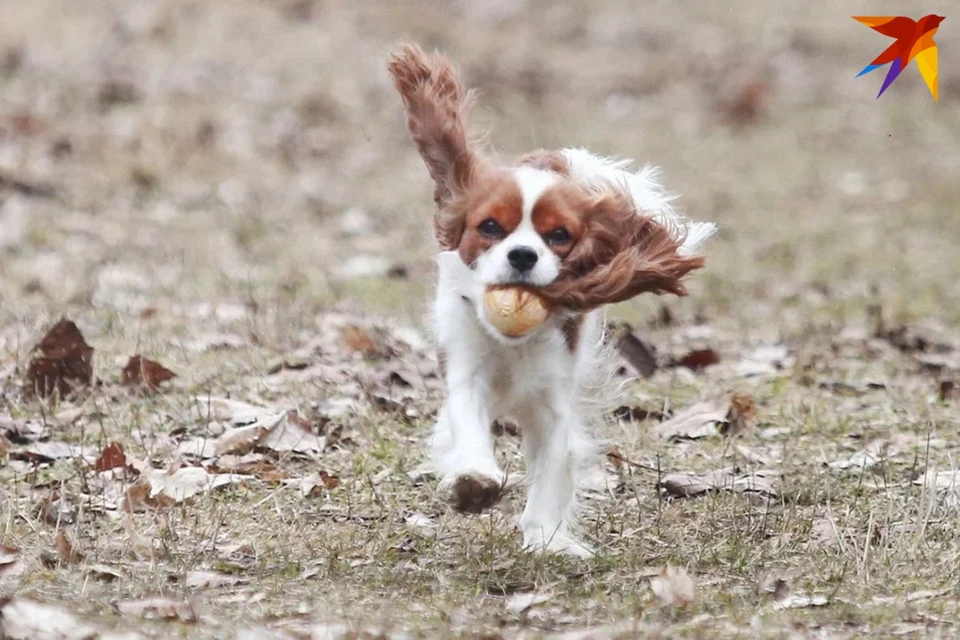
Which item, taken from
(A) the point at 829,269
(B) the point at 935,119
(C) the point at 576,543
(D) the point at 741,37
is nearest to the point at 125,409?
(C) the point at 576,543

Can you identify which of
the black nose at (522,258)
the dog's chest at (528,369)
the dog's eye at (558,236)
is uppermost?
the dog's eye at (558,236)

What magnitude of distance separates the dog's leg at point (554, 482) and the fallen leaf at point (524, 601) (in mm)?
355

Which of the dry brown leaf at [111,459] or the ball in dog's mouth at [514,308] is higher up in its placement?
the ball in dog's mouth at [514,308]

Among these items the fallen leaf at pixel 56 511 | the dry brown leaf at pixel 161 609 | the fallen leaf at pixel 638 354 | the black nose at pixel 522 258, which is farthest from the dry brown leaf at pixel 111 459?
the fallen leaf at pixel 638 354

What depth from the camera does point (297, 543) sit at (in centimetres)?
420

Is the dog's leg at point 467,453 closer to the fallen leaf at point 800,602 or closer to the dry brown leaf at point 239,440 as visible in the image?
the fallen leaf at point 800,602

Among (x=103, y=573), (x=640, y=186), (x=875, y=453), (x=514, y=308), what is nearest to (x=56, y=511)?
(x=103, y=573)

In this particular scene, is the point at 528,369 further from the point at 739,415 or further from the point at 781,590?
the point at 739,415

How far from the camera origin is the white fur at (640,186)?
4.22 metres

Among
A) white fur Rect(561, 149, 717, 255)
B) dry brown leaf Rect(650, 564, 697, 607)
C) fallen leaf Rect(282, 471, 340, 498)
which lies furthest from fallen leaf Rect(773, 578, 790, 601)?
fallen leaf Rect(282, 471, 340, 498)

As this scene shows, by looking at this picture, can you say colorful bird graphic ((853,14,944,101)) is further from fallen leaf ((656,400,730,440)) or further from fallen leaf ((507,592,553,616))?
fallen leaf ((656,400,730,440))

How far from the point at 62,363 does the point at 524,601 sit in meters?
2.46

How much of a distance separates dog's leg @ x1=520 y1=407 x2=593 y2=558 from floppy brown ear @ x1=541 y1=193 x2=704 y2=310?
16.8 inches

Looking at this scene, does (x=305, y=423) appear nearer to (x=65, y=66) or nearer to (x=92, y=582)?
(x=92, y=582)
